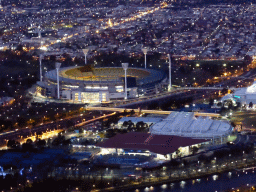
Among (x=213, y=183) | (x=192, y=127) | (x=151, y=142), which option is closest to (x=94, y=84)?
(x=192, y=127)

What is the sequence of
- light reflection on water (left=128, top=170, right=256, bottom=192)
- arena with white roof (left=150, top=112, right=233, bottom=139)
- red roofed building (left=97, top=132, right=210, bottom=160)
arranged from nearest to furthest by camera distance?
light reflection on water (left=128, top=170, right=256, bottom=192)
red roofed building (left=97, top=132, right=210, bottom=160)
arena with white roof (left=150, top=112, right=233, bottom=139)

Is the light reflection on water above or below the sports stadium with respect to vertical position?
below

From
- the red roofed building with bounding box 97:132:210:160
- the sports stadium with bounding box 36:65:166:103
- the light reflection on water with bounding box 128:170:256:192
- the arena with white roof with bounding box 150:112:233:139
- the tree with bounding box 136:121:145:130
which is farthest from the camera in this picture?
the sports stadium with bounding box 36:65:166:103

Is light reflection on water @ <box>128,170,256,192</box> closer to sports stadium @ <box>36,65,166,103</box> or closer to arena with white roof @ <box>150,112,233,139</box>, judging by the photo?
arena with white roof @ <box>150,112,233,139</box>

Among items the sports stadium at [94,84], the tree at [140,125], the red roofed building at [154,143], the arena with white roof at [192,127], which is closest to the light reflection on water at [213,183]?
the red roofed building at [154,143]

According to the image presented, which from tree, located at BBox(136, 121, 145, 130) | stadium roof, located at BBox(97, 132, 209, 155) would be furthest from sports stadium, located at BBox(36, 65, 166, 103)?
stadium roof, located at BBox(97, 132, 209, 155)

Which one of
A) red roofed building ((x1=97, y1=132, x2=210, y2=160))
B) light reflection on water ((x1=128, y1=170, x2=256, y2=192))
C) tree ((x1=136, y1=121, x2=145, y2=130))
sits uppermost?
red roofed building ((x1=97, y1=132, x2=210, y2=160))

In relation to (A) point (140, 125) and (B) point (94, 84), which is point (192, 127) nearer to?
(A) point (140, 125)
